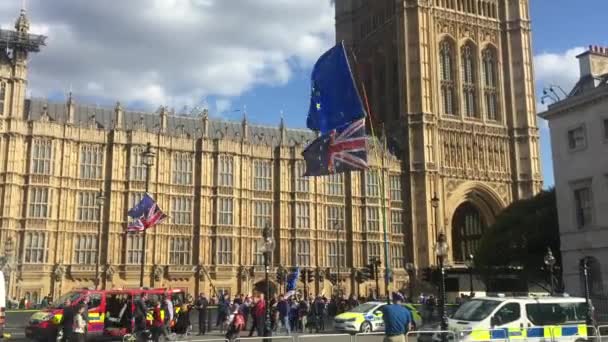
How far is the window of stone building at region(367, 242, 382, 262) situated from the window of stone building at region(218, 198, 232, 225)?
47.1ft

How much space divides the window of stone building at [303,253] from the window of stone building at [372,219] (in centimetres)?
677

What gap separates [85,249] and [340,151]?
3700 centimetres

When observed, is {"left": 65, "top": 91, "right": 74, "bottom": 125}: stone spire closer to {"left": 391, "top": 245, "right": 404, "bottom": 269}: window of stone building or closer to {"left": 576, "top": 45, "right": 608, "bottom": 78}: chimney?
{"left": 391, "top": 245, "right": 404, "bottom": 269}: window of stone building

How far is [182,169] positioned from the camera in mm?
54844

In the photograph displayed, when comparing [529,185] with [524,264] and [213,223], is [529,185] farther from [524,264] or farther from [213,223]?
[213,223]

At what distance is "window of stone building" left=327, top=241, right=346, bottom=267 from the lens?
5981 centimetres

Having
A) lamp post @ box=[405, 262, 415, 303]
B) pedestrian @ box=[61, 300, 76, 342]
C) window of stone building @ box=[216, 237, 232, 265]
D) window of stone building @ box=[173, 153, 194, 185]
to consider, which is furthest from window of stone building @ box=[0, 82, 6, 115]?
lamp post @ box=[405, 262, 415, 303]

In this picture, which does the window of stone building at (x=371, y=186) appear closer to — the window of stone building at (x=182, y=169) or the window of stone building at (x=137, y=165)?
the window of stone building at (x=182, y=169)

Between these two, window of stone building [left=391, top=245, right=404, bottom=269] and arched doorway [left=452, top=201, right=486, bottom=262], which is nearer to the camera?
window of stone building [left=391, top=245, right=404, bottom=269]

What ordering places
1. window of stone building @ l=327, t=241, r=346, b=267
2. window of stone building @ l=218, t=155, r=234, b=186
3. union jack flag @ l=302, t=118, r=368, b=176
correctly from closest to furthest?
union jack flag @ l=302, t=118, r=368, b=176 < window of stone building @ l=218, t=155, r=234, b=186 < window of stone building @ l=327, t=241, r=346, b=267

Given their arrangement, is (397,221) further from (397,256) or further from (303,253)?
(303,253)

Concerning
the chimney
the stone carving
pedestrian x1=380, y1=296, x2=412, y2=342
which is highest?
the chimney

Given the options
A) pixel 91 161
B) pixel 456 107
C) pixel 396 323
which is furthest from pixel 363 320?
pixel 456 107

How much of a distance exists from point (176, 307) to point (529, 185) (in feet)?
174
